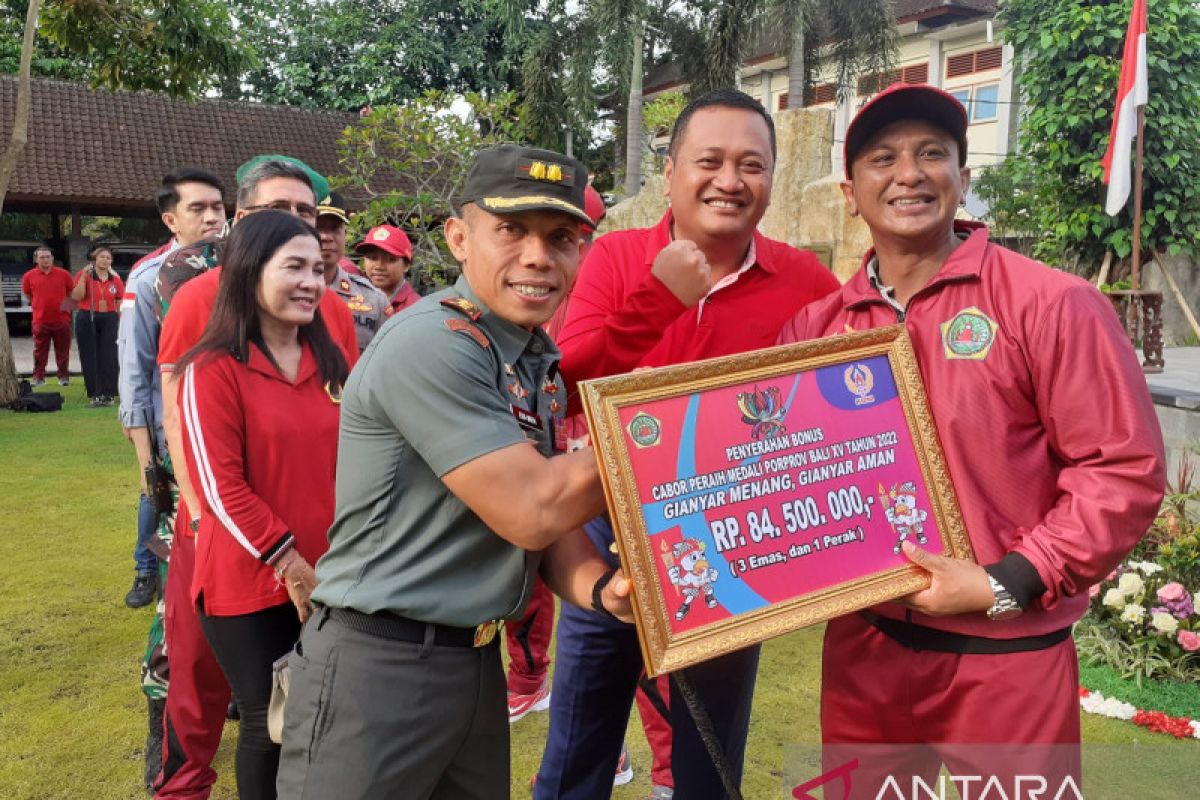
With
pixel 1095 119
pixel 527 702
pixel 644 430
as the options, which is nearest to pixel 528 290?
pixel 644 430

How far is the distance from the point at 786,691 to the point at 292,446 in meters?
2.72

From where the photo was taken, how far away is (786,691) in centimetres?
459

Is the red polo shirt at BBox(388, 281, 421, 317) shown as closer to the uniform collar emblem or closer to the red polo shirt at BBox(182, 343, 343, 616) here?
the red polo shirt at BBox(182, 343, 343, 616)

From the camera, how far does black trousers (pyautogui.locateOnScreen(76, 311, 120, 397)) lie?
13008mm

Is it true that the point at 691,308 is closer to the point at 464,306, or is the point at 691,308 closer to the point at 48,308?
the point at 464,306

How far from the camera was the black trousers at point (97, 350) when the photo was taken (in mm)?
13008

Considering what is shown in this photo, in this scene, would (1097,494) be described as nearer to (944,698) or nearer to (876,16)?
(944,698)

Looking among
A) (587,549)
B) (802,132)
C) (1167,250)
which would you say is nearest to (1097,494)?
(587,549)

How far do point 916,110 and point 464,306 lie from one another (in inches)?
45.9

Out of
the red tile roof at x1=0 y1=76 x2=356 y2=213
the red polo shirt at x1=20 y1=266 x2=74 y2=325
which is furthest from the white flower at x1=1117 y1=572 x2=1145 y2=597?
the red tile roof at x1=0 y1=76 x2=356 y2=213

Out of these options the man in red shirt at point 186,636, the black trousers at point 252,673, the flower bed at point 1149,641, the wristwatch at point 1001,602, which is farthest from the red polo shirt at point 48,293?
the wristwatch at point 1001,602

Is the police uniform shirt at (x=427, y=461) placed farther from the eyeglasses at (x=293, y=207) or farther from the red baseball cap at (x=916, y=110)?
the eyeglasses at (x=293, y=207)

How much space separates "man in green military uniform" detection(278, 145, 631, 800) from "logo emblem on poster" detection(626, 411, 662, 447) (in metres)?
0.10

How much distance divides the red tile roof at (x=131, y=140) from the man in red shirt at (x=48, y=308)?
448cm
